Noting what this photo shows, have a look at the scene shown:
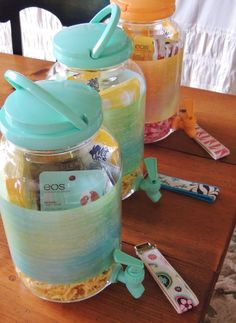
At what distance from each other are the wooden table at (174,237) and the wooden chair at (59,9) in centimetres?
48

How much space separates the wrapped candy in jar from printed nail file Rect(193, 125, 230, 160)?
0.89 feet

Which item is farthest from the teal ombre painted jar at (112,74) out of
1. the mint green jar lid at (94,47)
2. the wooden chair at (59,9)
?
the wooden chair at (59,9)

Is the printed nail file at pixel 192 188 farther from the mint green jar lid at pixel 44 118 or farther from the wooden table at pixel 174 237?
the mint green jar lid at pixel 44 118

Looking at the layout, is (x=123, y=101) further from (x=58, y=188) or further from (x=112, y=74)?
(x=58, y=188)

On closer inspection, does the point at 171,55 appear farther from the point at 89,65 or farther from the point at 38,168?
the point at 38,168

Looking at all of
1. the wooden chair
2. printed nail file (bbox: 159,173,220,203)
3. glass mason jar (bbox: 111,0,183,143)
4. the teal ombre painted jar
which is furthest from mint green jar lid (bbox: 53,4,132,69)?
the wooden chair

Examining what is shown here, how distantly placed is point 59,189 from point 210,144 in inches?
15.0

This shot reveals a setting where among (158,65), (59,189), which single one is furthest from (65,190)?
(158,65)

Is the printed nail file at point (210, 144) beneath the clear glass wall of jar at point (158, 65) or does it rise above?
beneath

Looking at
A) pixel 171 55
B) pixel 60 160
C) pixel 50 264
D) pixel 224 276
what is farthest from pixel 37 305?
pixel 224 276

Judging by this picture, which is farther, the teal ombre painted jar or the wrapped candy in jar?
the teal ombre painted jar

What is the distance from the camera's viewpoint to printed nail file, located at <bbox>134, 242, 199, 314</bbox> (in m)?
0.53

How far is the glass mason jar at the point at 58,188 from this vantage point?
423 mm

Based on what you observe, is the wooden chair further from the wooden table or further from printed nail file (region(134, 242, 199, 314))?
printed nail file (region(134, 242, 199, 314))
